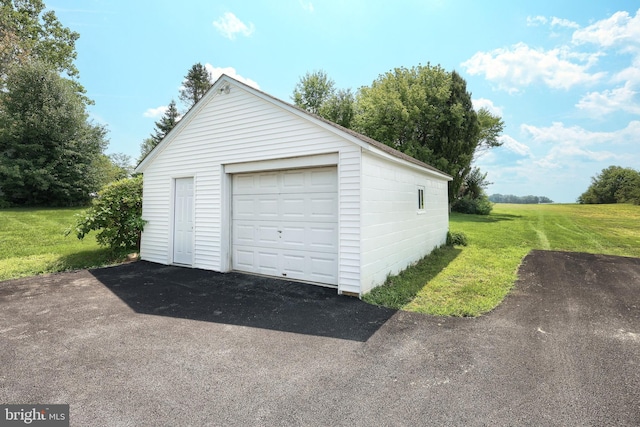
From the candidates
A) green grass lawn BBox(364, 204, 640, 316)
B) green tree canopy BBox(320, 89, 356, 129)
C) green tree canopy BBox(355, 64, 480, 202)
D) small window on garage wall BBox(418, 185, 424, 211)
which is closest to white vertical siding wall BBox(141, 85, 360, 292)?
green grass lawn BBox(364, 204, 640, 316)

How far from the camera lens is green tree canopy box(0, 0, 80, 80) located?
19.3 metres

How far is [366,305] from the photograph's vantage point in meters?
5.06

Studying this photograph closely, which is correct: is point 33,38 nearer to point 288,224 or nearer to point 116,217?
point 116,217

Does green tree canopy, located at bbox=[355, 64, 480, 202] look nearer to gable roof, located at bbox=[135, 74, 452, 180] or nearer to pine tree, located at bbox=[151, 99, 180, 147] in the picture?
gable roof, located at bbox=[135, 74, 452, 180]

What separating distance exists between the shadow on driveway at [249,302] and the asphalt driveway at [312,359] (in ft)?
0.14

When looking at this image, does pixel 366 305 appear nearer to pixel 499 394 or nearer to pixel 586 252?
pixel 499 394

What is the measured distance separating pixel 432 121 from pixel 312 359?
24202mm

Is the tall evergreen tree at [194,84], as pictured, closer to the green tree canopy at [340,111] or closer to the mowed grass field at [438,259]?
the green tree canopy at [340,111]

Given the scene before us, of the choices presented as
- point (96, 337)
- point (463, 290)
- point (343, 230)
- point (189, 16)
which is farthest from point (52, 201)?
point (463, 290)

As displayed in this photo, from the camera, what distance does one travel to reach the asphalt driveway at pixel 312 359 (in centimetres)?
241

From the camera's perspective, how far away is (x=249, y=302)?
17.1 feet

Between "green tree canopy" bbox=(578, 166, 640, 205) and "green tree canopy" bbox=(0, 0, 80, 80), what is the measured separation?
6053 centimetres

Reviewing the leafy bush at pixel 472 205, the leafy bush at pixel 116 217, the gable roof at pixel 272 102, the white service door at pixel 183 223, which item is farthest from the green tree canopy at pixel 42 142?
the leafy bush at pixel 472 205

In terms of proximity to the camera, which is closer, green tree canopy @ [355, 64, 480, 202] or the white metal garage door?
the white metal garage door
